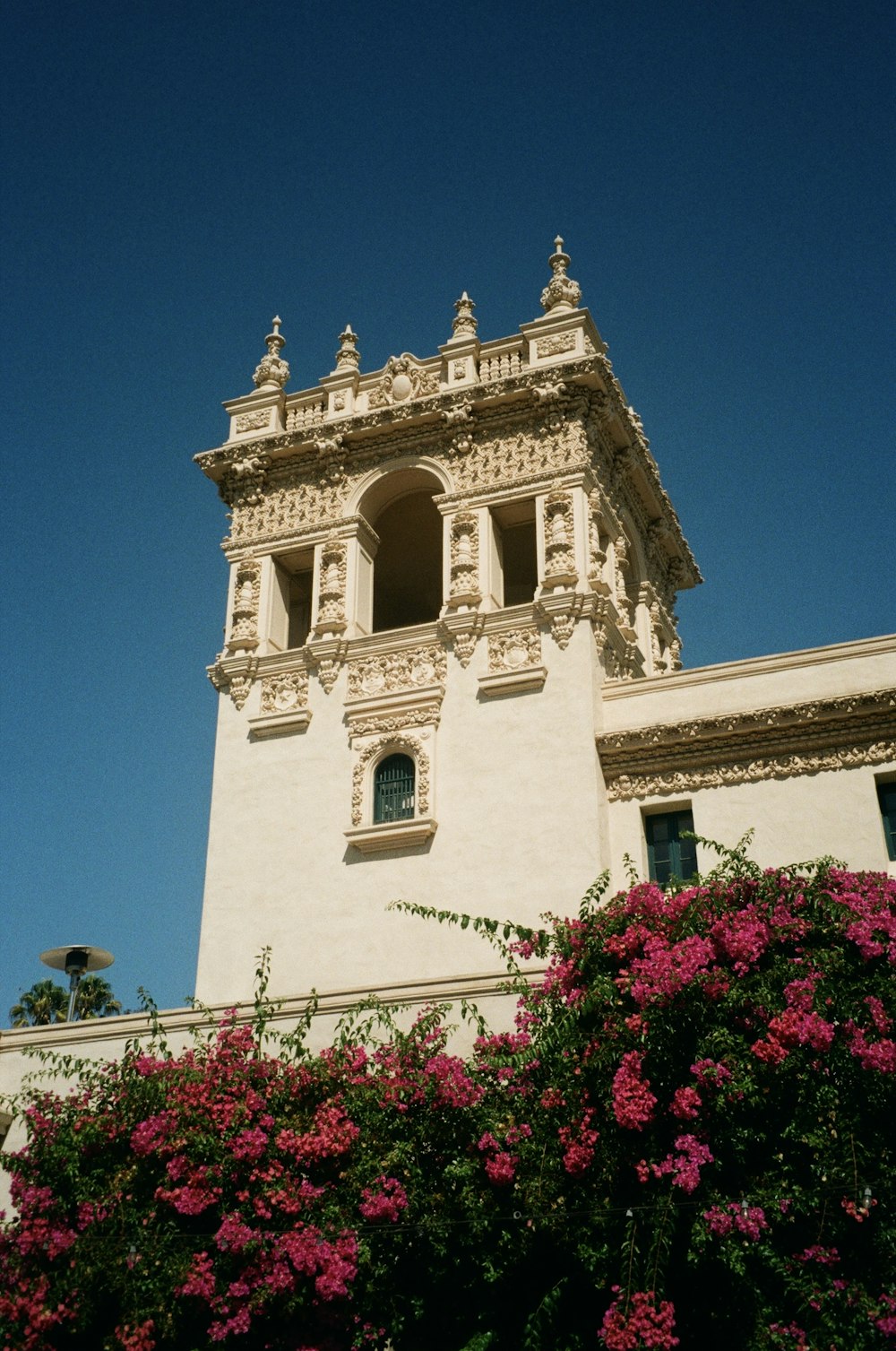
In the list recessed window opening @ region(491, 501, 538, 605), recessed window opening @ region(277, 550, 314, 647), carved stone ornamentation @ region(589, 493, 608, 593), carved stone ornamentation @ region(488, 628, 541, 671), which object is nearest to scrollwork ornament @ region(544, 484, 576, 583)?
carved stone ornamentation @ region(589, 493, 608, 593)

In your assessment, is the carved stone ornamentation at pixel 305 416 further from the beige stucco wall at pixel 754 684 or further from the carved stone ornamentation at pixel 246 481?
the beige stucco wall at pixel 754 684

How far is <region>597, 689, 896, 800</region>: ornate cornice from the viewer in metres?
22.9

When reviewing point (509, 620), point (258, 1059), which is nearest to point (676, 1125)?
point (258, 1059)

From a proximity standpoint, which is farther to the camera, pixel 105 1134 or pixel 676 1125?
pixel 105 1134

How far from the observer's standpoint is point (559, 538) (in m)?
26.1

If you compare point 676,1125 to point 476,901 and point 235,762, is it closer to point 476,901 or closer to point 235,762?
point 476,901

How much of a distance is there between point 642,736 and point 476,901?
3663 mm

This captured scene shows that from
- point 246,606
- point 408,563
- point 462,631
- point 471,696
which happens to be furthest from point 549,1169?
point 408,563

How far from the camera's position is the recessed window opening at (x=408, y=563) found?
1205 inches

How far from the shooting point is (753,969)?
50.5 ft

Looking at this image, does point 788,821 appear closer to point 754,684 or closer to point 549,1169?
point 754,684

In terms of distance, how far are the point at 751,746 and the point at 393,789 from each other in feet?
19.2

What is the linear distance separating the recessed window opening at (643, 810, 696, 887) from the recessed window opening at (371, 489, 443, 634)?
27.4ft

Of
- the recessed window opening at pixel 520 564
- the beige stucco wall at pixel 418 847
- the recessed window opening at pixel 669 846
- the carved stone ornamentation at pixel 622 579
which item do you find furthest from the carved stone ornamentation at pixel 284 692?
the recessed window opening at pixel 669 846
